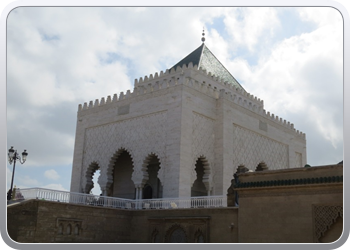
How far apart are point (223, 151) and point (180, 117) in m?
1.87

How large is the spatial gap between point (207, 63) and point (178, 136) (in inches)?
190

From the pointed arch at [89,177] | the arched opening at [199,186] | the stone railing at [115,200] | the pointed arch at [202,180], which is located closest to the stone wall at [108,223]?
the stone railing at [115,200]

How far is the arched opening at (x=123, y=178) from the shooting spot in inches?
589

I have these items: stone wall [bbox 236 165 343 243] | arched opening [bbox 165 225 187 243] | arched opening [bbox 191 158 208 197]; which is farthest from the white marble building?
stone wall [bbox 236 165 343 243]

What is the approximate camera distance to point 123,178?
1534 centimetres

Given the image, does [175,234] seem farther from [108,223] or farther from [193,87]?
[193,87]

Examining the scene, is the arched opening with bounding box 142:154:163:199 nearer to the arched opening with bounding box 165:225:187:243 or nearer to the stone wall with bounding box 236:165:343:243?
the arched opening with bounding box 165:225:187:243

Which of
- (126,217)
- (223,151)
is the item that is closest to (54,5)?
(126,217)

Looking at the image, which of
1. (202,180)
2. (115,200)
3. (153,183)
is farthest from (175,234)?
(153,183)

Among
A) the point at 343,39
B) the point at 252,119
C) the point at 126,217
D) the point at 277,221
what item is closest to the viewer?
the point at 343,39

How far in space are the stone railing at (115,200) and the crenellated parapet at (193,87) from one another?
375 cm

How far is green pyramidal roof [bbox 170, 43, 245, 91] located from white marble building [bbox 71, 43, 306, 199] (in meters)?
0.05

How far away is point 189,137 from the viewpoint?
1242 centimetres

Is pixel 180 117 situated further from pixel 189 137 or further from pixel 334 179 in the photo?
pixel 334 179
